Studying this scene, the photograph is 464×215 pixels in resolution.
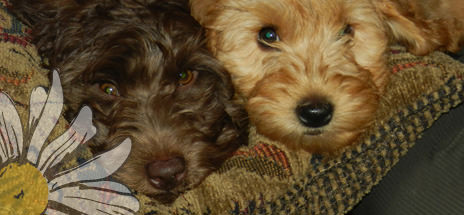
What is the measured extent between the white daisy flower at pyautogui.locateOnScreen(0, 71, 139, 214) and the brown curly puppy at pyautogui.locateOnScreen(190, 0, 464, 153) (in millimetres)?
819

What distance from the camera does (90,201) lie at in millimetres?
2375

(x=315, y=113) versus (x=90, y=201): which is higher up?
(x=315, y=113)

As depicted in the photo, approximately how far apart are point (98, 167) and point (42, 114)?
1.27 feet

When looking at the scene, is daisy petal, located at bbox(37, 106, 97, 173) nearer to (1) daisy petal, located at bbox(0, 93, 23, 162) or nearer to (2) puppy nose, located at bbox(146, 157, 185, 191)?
(1) daisy petal, located at bbox(0, 93, 23, 162)

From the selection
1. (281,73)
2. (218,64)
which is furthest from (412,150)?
(218,64)

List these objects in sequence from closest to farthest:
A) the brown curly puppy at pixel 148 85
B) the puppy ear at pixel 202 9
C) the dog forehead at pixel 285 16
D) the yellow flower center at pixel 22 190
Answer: the yellow flower center at pixel 22 190, the brown curly puppy at pixel 148 85, the dog forehead at pixel 285 16, the puppy ear at pixel 202 9

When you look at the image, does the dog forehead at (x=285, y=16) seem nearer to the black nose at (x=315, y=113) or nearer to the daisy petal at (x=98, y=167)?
the black nose at (x=315, y=113)

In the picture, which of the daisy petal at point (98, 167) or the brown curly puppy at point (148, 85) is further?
the brown curly puppy at point (148, 85)

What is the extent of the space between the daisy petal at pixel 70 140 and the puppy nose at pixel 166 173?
418 mm

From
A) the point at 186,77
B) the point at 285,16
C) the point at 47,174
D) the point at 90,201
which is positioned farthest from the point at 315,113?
the point at 47,174

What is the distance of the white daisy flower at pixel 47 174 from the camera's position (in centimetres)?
232

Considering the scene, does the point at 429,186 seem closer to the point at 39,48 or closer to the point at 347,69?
the point at 347,69

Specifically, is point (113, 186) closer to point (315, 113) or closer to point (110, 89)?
point (110, 89)

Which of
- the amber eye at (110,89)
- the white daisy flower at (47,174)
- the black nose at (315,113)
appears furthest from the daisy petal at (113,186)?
the black nose at (315,113)
